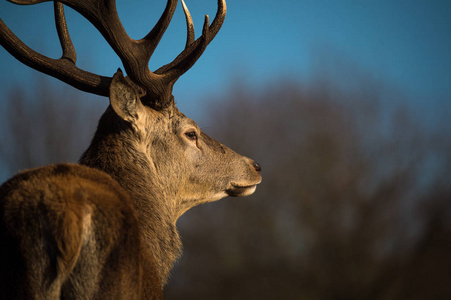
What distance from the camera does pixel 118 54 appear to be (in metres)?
3.02

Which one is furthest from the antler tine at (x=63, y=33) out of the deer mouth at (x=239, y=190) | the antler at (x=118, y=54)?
the deer mouth at (x=239, y=190)

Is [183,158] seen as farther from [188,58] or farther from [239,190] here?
[188,58]

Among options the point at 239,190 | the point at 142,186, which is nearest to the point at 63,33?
the point at 142,186

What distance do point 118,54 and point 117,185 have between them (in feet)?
4.37

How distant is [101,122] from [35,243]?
1475mm

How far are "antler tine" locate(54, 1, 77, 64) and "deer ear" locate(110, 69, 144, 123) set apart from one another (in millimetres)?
1003

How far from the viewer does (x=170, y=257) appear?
107 inches

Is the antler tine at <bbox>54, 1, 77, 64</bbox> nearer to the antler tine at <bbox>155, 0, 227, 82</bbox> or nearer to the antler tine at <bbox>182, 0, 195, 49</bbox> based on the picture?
the antler tine at <bbox>155, 0, 227, 82</bbox>

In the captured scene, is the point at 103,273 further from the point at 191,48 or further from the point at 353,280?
the point at 353,280

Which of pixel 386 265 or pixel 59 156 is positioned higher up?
pixel 386 265

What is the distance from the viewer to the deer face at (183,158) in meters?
2.82

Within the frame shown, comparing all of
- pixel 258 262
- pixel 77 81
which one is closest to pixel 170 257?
pixel 77 81

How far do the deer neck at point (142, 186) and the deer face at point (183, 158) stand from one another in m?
0.06

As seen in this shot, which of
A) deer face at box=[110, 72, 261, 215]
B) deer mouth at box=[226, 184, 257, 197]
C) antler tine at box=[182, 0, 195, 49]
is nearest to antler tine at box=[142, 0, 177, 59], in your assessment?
antler tine at box=[182, 0, 195, 49]
